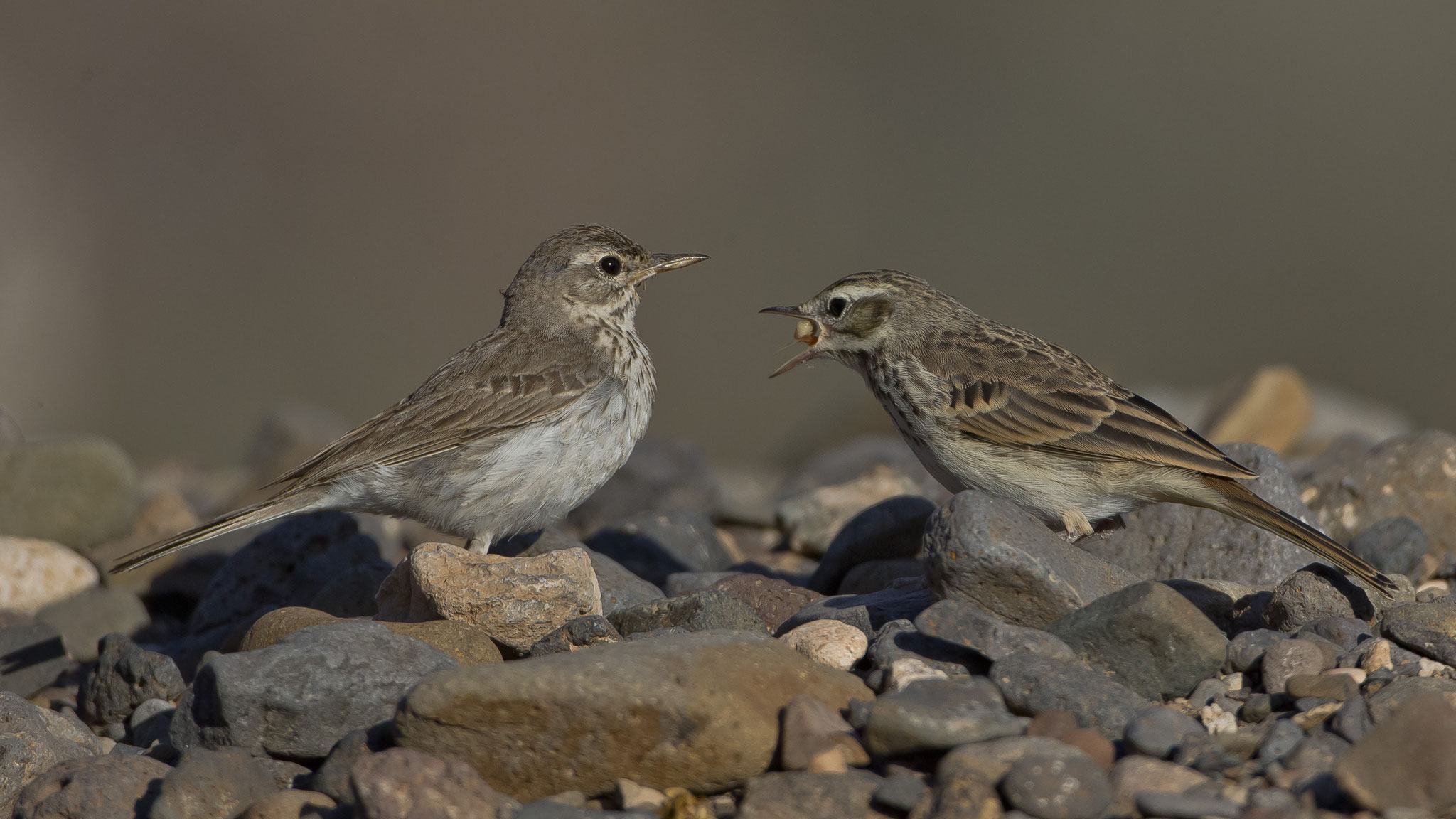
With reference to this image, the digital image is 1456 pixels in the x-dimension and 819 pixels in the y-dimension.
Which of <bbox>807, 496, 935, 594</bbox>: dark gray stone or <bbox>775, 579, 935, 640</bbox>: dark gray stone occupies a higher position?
<bbox>775, 579, 935, 640</bbox>: dark gray stone

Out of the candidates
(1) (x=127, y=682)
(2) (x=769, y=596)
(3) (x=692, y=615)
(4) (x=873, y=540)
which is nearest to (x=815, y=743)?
(3) (x=692, y=615)

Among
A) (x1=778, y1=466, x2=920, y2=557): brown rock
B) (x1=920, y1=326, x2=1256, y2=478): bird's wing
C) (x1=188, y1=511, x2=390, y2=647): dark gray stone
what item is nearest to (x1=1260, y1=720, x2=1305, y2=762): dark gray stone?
(x1=920, y1=326, x2=1256, y2=478): bird's wing

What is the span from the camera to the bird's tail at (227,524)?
6754 millimetres

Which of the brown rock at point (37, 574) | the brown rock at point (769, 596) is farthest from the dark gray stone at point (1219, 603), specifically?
the brown rock at point (37, 574)

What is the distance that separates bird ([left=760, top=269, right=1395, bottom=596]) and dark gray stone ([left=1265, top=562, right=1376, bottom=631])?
292 mm

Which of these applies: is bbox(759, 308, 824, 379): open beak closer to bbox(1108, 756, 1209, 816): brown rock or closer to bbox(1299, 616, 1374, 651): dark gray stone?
bbox(1299, 616, 1374, 651): dark gray stone

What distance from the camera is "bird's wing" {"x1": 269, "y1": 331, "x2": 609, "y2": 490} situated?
7520mm

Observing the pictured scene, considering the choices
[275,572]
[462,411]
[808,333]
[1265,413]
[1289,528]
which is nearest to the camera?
[1289,528]

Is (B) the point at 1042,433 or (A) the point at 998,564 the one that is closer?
(A) the point at 998,564

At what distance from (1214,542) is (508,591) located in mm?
3917

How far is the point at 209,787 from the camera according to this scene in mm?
4641

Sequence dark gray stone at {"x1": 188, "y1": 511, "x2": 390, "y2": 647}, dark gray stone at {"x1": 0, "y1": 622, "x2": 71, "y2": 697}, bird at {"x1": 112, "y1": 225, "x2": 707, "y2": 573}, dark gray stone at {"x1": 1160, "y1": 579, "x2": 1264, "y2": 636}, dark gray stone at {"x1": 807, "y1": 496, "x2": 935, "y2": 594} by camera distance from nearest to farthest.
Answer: dark gray stone at {"x1": 1160, "y1": 579, "x2": 1264, "y2": 636} < dark gray stone at {"x1": 0, "y1": 622, "x2": 71, "y2": 697} < bird at {"x1": 112, "y1": 225, "x2": 707, "y2": 573} < dark gray stone at {"x1": 807, "y1": 496, "x2": 935, "y2": 594} < dark gray stone at {"x1": 188, "y1": 511, "x2": 390, "y2": 647}


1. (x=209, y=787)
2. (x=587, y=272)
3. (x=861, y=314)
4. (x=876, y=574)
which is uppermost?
(x=587, y=272)

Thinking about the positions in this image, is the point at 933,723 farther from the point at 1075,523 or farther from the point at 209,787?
the point at 1075,523
